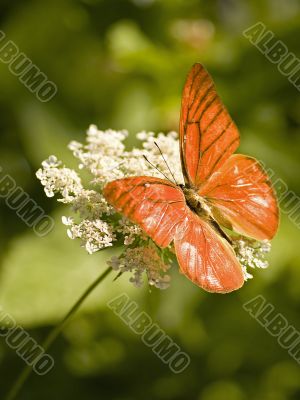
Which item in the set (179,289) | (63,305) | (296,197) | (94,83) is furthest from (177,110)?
(63,305)

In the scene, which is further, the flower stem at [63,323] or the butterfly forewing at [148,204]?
the flower stem at [63,323]

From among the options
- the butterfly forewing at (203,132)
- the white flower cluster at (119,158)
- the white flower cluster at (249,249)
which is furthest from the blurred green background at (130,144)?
the butterfly forewing at (203,132)
